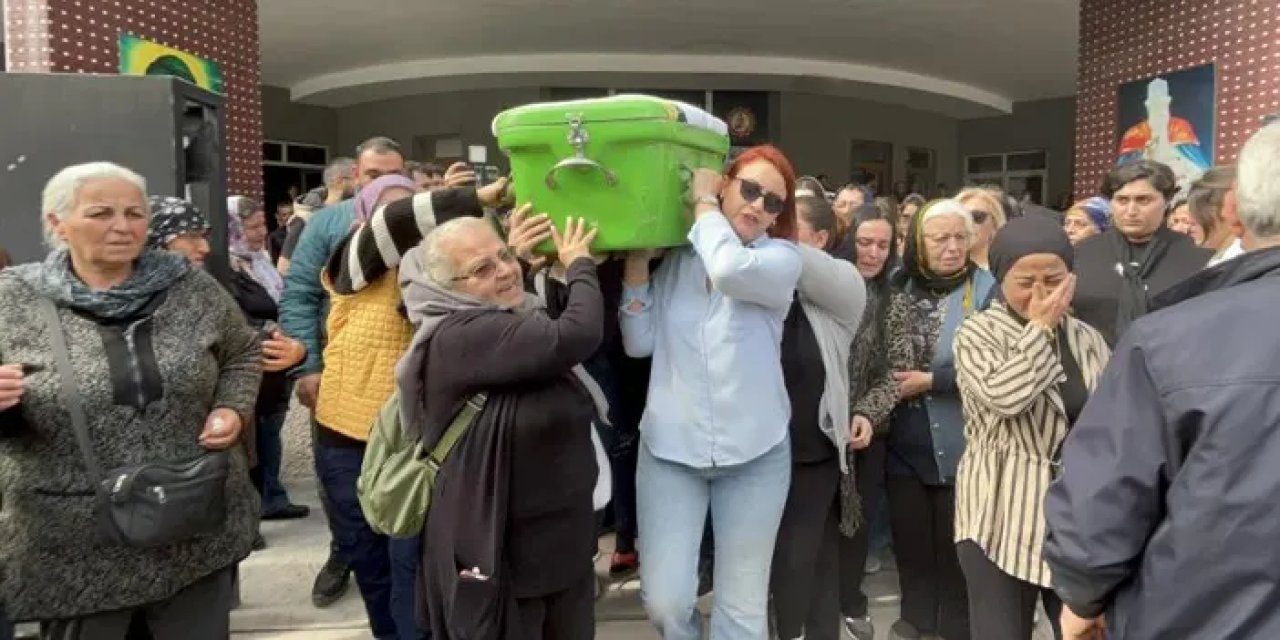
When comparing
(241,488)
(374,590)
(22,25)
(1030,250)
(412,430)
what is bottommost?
(374,590)

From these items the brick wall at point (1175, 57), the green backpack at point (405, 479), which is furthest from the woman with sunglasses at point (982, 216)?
the brick wall at point (1175, 57)

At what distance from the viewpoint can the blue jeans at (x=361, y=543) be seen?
2888 mm

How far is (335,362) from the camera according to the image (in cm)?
287

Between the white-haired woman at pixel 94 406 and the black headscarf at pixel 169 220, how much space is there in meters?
0.51

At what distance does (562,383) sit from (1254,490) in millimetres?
1420

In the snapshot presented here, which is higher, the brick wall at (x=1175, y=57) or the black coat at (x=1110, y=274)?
the brick wall at (x=1175, y=57)

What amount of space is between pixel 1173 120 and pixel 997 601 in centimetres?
678

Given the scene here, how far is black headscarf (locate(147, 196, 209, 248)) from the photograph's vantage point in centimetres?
263

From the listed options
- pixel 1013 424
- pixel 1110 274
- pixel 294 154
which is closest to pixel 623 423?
pixel 1013 424

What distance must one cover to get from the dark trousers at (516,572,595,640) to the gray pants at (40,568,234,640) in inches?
28.6

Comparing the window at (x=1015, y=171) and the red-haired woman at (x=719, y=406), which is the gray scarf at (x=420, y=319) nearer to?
the red-haired woman at (x=719, y=406)

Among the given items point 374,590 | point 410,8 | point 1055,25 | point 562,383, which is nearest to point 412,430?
point 562,383

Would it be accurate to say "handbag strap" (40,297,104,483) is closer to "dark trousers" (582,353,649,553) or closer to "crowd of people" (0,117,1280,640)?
"crowd of people" (0,117,1280,640)

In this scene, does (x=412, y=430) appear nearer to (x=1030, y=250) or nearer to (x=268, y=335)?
(x=268, y=335)
